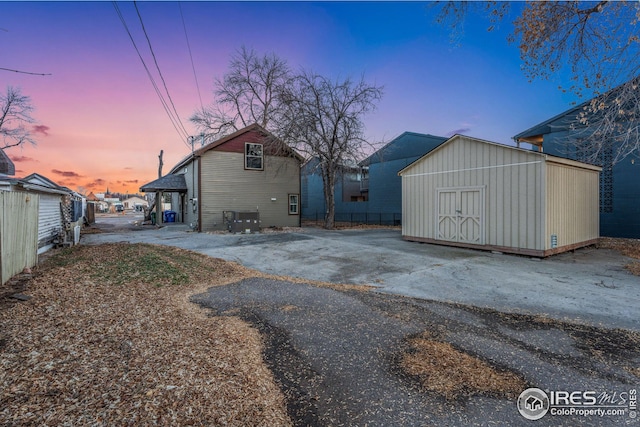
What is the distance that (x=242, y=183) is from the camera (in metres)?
17.6

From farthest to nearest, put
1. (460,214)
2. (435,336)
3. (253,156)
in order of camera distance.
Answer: (253,156), (460,214), (435,336)

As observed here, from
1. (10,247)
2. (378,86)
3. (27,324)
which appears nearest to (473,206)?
(378,86)

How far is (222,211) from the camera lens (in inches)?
667

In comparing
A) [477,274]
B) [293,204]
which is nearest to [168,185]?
[293,204]

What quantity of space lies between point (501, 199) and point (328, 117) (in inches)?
445

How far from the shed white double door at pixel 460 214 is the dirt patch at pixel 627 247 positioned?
3.58 meters

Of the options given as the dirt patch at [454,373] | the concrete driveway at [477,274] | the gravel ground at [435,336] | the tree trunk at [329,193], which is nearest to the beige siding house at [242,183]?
the tree trunk at [329,193]

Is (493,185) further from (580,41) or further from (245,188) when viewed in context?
(245,188)

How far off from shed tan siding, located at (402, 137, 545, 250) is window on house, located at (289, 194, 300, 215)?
9220mm

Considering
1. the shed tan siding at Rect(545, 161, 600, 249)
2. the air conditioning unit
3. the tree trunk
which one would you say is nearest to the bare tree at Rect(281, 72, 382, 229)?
the tree trunk

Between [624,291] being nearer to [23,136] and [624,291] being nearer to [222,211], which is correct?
[222,211]

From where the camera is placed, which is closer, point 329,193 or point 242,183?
point 242,183

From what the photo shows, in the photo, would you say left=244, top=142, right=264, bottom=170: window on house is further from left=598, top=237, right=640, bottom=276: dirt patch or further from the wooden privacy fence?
left=598, top=237, right=640, bottom=276: dirt patch

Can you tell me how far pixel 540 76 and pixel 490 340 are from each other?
611 centimetres
